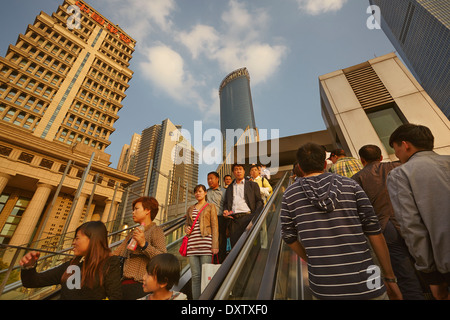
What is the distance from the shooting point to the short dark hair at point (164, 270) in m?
1.46

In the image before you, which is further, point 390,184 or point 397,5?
point 397,5

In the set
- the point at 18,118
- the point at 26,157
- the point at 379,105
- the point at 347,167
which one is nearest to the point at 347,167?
the point at 347,167

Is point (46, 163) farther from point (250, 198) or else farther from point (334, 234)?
point (334, 234)

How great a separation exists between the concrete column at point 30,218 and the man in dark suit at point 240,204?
970 inches

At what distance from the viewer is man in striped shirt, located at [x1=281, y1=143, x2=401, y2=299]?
1.01 metres

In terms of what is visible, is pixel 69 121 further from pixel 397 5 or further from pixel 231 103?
pixel 231 103

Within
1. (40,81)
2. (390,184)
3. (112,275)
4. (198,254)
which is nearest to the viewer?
(390,184)

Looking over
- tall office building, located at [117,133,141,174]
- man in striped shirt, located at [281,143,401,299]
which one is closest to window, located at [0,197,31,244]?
man in striped shirt, located at [281,143,401,299]

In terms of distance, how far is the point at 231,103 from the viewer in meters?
113

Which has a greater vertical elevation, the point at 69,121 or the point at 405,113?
the point at 69,121

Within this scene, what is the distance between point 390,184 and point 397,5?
7580 cm

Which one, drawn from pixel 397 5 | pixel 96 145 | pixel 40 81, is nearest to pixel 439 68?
pixel 397 5

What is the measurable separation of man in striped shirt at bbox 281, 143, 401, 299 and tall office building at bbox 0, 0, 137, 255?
54.8ft

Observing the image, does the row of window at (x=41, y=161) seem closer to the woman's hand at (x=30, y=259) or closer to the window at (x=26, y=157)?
the window at (x=26, y=157)
